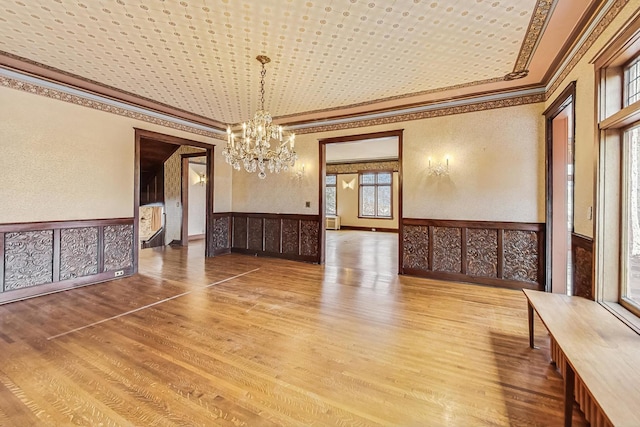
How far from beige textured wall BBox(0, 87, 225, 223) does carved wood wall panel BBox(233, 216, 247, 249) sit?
8.35 feet

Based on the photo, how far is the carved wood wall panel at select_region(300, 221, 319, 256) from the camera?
6336 mm

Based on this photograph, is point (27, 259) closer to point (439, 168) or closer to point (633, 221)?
point (439, 168)

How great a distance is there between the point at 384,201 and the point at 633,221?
10.3 meters

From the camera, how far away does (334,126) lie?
20.1 feet

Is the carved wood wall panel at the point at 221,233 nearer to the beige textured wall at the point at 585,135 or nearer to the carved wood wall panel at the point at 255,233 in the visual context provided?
the carved wood wall panel at the point at 255,233

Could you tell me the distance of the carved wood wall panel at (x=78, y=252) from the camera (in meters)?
4.39

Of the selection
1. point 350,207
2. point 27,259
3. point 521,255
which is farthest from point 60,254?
point 350,207

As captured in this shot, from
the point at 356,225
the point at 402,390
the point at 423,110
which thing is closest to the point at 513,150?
the point at 423,110

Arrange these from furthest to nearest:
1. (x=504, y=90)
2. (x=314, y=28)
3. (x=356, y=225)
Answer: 1. (x=356, y=225)
2. (x=504, y=90)
3. (x=314, y=28)

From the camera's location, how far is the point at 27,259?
4.04m

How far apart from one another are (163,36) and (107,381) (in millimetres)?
3251

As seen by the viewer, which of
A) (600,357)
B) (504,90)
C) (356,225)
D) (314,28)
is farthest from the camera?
(356,225)

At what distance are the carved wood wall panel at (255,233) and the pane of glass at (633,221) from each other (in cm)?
608

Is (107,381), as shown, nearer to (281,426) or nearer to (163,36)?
(281,426)
